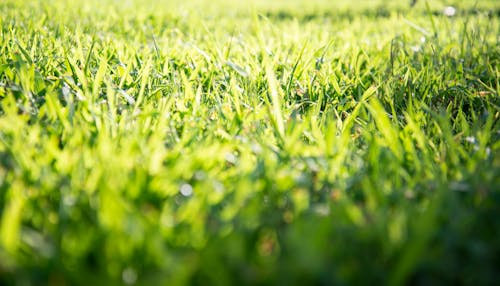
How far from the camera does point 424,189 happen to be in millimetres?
943

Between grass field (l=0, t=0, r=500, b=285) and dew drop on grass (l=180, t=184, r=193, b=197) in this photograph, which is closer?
grass field (l=0, t=0, r=500, b=285)

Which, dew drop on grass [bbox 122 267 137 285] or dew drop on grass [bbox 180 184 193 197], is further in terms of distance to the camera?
dew drop on grass [bbox 180 184 193 197]

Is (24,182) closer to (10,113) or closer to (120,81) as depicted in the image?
(10,113)

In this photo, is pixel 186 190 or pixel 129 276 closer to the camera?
pixel 129 276

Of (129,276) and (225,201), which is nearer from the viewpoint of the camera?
(129,276)

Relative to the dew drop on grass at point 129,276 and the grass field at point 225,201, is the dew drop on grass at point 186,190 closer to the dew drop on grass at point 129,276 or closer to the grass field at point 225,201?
the grass field at point 225,201

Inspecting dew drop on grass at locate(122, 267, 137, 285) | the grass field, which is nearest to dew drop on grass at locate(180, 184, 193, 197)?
the grass field

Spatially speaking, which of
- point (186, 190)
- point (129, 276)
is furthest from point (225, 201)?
point (129, 276)

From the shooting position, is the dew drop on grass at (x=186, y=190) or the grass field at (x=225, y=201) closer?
the grass field at (x=225, y=201)

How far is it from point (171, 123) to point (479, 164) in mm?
796

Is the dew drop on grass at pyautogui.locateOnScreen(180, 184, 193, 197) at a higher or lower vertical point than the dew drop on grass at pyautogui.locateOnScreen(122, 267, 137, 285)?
higher

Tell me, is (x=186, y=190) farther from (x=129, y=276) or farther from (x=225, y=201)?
(x=129, y=276)

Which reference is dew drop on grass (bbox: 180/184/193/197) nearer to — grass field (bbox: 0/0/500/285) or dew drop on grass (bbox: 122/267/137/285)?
grass field (bbox: 0/0/500/285)

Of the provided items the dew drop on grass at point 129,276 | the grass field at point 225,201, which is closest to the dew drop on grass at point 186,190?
the grass field at point 225,201
